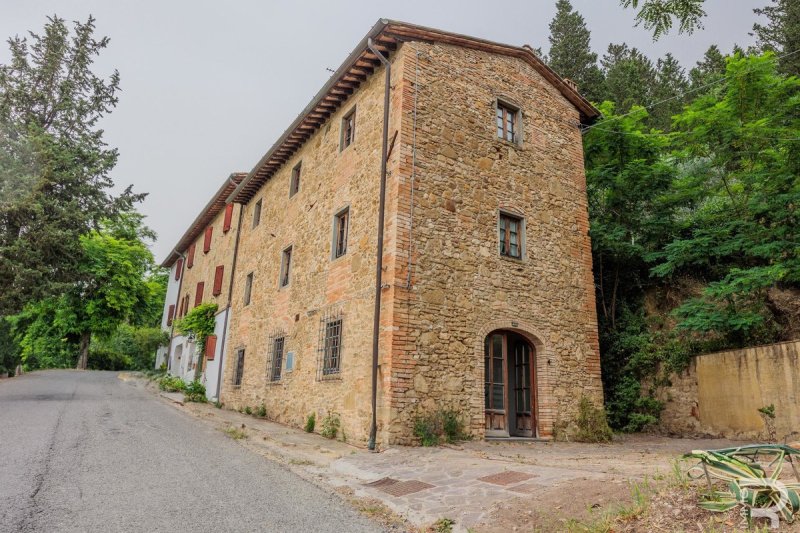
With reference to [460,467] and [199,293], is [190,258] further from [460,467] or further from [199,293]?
[460,467]

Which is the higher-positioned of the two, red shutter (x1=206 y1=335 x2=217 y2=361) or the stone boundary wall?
red shutter (x1=206 y1=335 x2=217 y2=361)

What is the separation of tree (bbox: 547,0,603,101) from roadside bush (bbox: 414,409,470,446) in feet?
62.9

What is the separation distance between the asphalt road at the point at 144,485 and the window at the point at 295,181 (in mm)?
7183

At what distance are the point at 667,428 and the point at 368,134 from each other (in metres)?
9.18

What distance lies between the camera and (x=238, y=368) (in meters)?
15.1

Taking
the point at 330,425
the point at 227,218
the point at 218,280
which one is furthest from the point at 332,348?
the point at 227,218


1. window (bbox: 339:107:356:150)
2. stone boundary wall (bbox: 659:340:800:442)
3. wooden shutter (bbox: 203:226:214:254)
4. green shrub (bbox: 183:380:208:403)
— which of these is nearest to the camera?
stone boundary wall (bbox: 659:340:800:442)

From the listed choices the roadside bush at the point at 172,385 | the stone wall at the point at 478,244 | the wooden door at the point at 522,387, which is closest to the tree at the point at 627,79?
the stone wall at the point at 478,244

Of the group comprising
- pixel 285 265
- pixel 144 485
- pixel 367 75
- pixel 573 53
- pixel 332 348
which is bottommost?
pixel 144 485

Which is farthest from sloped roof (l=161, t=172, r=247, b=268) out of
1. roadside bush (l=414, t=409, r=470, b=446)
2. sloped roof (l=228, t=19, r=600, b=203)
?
roadside bush (l=414, t=409, r=470, b=446)

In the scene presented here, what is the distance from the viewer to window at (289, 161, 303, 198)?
Answer: 13812mm

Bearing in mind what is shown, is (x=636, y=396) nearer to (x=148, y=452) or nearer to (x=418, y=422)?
(x=418, y=422)

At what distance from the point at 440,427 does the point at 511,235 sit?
4.44 meters

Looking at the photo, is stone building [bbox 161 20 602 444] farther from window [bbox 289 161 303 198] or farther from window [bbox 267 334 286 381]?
window [bbox 289 161 303 198]
